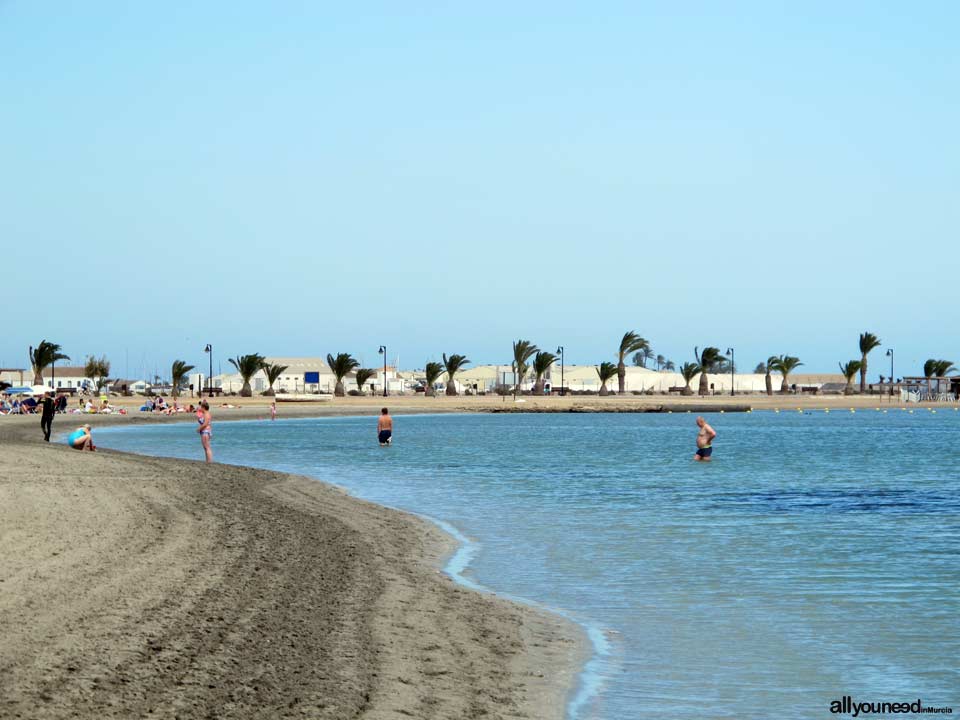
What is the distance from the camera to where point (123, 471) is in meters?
24.5

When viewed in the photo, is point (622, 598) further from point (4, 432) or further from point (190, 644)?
point (4, 432)

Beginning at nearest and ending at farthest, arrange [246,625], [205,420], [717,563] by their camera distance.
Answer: [246,625] < [717,563] < [205,420]

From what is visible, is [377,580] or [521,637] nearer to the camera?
[521,637]

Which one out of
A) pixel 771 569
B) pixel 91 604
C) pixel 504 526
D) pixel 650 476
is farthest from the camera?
pixel 650 476

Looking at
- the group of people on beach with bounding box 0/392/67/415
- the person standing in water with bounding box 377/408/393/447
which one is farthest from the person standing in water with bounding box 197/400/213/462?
the group of people on beach with bounding box 0/392/67/415

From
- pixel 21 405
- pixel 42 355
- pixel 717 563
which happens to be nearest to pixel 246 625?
pixel 717 563

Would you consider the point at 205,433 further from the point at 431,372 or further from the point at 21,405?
the point at 431,372

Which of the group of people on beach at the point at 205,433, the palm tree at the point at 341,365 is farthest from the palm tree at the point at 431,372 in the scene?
the group of people on beach at the point at 205,433

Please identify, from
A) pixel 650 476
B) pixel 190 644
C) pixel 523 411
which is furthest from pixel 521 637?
pixel 523 411

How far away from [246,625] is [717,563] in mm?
8042

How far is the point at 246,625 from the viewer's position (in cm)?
930

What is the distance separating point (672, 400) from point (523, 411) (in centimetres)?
3142

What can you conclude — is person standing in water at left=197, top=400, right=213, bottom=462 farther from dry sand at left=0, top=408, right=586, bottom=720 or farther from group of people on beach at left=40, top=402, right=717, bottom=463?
dry sand at left=0, top=408, right=586, bottom=720

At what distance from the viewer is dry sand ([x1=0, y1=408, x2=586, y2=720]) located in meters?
7.19
